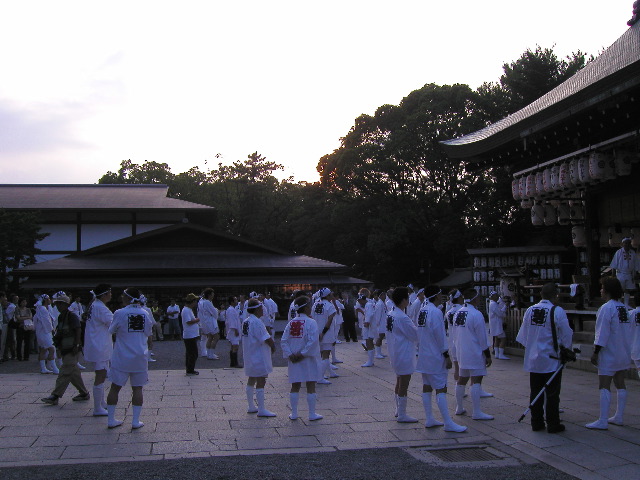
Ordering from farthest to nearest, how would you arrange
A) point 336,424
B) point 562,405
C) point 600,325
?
point 562,405
point 336,424
point 600,325

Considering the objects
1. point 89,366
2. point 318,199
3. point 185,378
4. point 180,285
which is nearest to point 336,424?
point 185,378

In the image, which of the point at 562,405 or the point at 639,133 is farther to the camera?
the point at 639,133

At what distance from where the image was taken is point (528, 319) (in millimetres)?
7852

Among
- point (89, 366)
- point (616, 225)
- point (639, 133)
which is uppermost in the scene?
point (639, 133)

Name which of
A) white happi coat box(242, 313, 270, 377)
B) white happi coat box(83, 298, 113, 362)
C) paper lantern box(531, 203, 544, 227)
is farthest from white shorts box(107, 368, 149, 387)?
paper lantern box(531, 203, 544, 227)

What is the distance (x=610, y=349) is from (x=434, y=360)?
2.24 meters

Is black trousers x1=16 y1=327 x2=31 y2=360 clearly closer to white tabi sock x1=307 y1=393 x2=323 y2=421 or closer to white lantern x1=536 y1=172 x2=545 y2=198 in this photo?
white tabi sock x1=307 y1=393 x2=323 y2=421

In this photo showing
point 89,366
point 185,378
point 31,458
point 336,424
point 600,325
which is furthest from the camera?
point 89,366

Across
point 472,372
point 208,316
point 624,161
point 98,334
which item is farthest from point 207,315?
point 624,161

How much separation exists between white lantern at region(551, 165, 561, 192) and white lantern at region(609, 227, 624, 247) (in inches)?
84.5

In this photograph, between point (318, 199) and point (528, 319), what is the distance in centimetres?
3732

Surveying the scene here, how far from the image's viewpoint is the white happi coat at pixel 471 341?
8.34 meters

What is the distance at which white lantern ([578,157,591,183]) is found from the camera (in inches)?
610

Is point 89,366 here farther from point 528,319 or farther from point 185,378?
point 528,319
